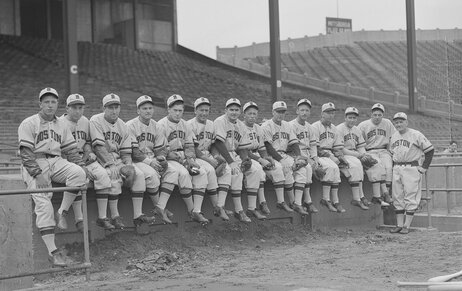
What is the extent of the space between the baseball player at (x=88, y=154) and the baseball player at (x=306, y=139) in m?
3.86

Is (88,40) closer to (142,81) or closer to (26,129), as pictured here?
(142,81)

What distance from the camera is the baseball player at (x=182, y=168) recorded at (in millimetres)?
9633

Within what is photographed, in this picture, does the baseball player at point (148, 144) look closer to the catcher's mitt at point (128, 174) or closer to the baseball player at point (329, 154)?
the catcher's mitt at point (128, 174)

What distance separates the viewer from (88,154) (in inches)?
354

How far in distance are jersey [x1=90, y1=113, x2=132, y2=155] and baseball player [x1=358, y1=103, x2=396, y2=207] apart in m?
5.06

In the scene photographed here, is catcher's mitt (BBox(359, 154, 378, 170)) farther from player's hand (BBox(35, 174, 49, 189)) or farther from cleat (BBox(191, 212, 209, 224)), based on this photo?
player's hand (BBox(35, 174, 49, 189))

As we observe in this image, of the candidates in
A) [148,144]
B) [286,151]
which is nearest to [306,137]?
[286,151]

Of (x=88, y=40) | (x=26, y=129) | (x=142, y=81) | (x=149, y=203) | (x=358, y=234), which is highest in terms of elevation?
(x=88, y=40)

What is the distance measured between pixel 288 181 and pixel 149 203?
2.40m

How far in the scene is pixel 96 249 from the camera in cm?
889

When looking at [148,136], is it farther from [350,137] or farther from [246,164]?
[350,137]

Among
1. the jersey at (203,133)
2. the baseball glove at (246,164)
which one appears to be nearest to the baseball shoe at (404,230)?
the baseball glove at (246,164)

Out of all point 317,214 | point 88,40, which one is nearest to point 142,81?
point 88,40

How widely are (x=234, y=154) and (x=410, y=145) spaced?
3053 mm
